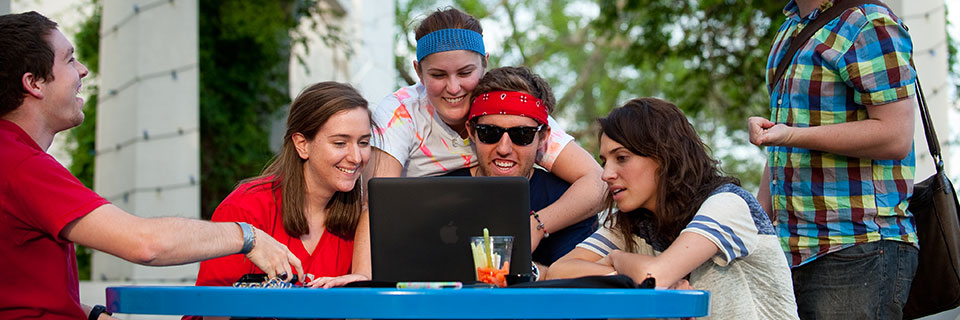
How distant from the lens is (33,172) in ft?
6.17

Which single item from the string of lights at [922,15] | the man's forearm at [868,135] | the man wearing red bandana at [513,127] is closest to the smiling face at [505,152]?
the man wearing red bandana at [513,127]

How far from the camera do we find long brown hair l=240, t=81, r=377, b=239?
263 cm

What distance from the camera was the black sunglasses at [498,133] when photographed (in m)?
2.80

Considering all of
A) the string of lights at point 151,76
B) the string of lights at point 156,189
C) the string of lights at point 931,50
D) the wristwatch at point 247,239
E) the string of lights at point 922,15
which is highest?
the string of lights at point 151,76

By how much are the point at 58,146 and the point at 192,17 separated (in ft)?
6.38

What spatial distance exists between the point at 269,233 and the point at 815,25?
5.42ft

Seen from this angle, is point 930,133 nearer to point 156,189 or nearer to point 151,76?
point 156,189

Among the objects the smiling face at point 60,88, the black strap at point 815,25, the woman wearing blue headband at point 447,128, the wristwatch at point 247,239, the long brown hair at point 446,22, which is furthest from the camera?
the long brown hair at point 446,22

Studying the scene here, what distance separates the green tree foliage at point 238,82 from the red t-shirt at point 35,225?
16.3ft

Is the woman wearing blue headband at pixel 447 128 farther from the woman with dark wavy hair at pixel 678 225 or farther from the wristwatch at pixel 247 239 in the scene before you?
the wristwatch at pixel 247 239

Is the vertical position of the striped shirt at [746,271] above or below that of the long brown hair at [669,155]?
below

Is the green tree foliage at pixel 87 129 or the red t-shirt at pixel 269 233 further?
the green tree foliage at pixel 87 129

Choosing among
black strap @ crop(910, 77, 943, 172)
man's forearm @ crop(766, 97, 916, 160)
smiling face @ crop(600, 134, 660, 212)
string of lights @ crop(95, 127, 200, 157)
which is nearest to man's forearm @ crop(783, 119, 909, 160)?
man's forearm @ crop(766, 97, 916, 160)

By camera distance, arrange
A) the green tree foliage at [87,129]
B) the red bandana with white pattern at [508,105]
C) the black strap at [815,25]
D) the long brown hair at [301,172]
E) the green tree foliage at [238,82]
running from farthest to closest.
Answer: the green tree foliage at [238,82] < the green tree foliage at [87,129] < the red bandana with white pattern at [508,105] < the long brown hair at [301,172] < the black strap at [815,25]
